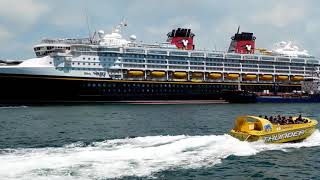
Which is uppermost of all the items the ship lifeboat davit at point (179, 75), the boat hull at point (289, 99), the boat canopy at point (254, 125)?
the ship lifeboat davit at point (179, 75)

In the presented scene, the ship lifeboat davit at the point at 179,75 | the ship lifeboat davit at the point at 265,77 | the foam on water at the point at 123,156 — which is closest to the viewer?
the foam on water at the point at 123,156

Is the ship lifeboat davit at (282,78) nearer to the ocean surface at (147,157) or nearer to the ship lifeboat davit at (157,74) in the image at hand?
the ship lifeboat davit at (157,74)

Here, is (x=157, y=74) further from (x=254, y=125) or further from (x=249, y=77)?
(x=254, y=125)

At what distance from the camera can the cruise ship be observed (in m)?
79.2

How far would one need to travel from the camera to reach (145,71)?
93.6m

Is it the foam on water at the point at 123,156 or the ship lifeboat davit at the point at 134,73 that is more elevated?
the ship lifeboat davit at the point at 134,73

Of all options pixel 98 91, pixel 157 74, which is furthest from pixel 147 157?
pixel 157 74

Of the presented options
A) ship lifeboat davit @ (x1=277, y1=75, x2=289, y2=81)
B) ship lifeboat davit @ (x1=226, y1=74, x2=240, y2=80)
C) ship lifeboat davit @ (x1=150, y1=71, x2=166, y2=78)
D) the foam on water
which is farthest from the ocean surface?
ship lifeboat davit @ (x1=277, y1=75, x2=289, y2=81)

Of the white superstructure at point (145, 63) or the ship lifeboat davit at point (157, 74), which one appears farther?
the ship lifeboat davit at point (157, 74)

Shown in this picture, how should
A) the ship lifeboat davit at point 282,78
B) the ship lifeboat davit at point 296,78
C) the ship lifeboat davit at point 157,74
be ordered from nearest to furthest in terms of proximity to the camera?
the ship lifeboat davit at point 157,74 → the ship lifeboat davit at point 282,78 → the ship lifeboat davit at point 296,78

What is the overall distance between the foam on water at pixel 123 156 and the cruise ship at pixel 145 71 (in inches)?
2010

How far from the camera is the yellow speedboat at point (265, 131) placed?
28920 mm

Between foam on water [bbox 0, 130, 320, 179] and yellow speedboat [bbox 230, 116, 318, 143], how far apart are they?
425mm

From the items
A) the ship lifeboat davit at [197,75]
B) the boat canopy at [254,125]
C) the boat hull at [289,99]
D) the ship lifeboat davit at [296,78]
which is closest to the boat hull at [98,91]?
the boat hull at [289,99]
